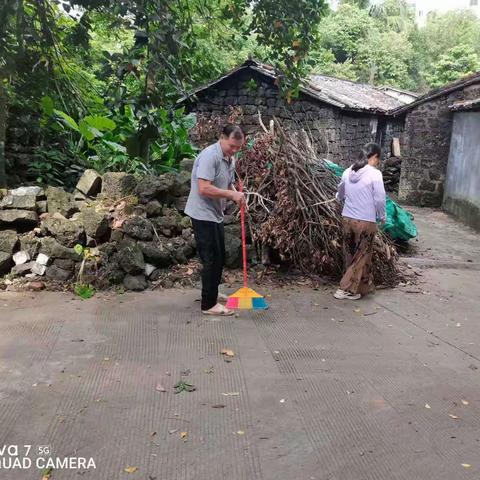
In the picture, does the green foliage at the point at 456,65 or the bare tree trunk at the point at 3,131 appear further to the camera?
the green foliage at the point at 456,65

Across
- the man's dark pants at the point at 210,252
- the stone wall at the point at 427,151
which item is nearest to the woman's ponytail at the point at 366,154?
the man's dark pants at the point at 210,252

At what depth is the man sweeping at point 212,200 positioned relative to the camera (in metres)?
4.60

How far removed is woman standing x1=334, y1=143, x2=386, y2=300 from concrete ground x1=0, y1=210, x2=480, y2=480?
0.26 m

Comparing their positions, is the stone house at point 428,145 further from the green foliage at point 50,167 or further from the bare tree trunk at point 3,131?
the bare tree trunk at point 3,131

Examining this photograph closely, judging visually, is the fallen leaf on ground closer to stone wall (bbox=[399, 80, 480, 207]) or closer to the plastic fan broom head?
the plastic fan broom head

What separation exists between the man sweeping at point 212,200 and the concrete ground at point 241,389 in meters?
0.33

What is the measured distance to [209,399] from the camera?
330 centimetres

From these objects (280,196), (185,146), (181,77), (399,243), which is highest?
(181,77)

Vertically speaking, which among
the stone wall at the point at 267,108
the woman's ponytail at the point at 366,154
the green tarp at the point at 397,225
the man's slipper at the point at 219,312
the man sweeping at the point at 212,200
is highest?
the stone wall at the point at 267,108

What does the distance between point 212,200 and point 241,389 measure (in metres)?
1.90

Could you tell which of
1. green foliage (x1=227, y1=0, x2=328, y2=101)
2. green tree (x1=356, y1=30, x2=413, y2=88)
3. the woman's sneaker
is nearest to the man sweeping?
green foliage (x1=227, y1=0, x2=328, y2=101)

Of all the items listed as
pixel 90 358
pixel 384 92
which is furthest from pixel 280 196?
pixel 384 92

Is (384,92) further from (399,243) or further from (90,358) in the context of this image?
(90,358)

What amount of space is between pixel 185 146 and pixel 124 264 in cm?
260
